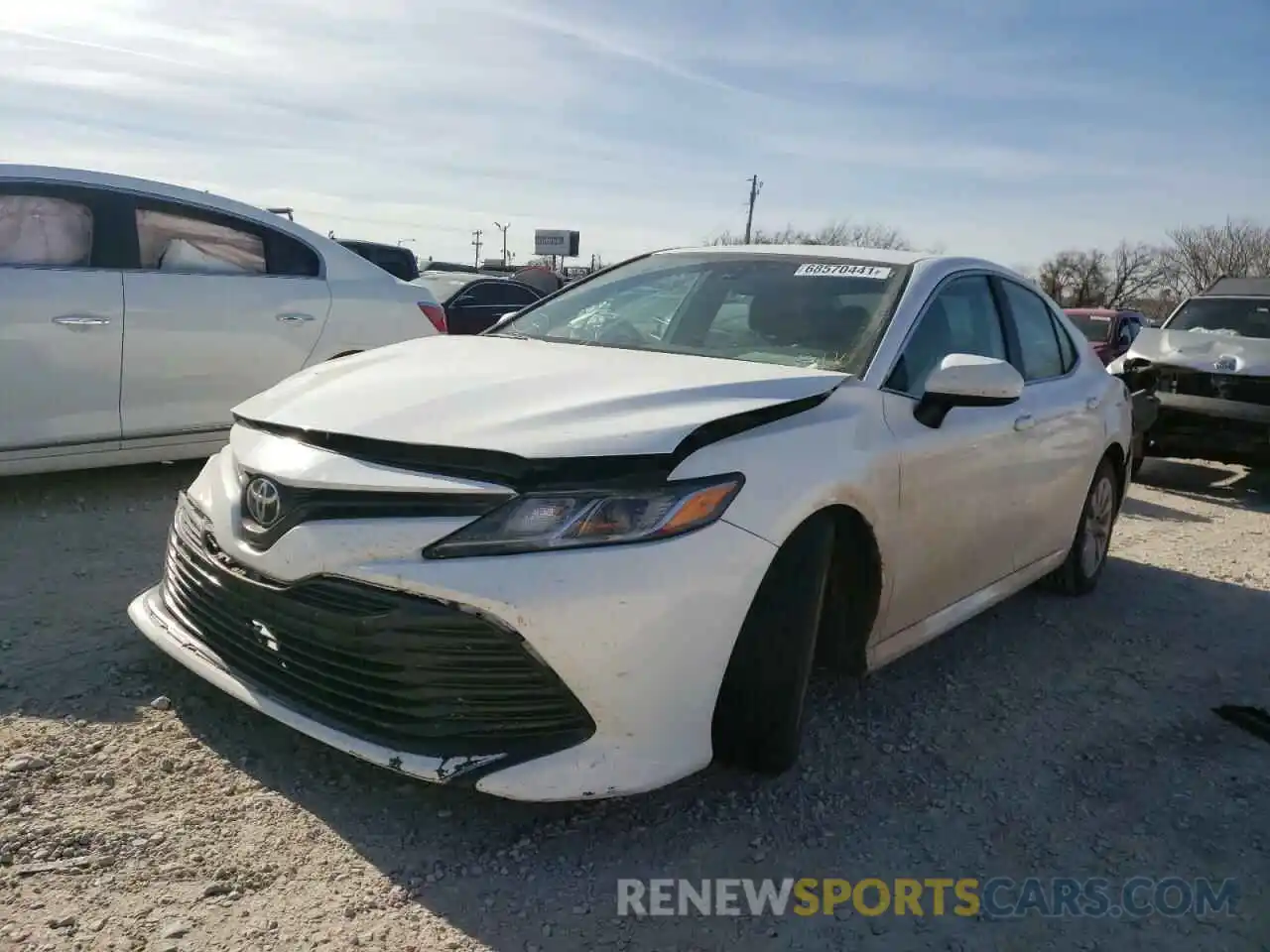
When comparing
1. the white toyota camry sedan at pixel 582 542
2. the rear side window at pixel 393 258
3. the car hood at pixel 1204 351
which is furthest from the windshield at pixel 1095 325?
the white toyota camry sedan at pixel 582 542

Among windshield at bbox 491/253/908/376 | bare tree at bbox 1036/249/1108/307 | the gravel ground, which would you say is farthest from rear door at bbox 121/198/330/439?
bare tree at bbox 1036/249/1108/307

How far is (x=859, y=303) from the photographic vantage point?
131 inches

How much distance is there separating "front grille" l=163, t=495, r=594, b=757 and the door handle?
286cm

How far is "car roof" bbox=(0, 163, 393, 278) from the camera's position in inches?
180

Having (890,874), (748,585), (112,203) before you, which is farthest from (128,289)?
(890,874)

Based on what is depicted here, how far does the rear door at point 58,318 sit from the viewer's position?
444 cm

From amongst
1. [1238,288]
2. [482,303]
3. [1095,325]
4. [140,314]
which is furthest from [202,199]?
[1095,325]

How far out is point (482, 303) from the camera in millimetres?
10656

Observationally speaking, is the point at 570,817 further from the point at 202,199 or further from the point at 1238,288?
the point at 1238,288

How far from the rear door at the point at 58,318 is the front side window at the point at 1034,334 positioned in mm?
3969

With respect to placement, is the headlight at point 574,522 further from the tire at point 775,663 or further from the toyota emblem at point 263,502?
the toyota emblem at point 263,502

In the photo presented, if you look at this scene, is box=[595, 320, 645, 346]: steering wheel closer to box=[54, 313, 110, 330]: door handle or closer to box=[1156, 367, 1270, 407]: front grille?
box=[54, 313, 110, 330]: door handle

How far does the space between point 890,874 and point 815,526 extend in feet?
2.79

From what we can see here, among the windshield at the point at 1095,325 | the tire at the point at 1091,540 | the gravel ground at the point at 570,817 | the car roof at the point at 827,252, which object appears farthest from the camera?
the windshield at the point at 1095,325
